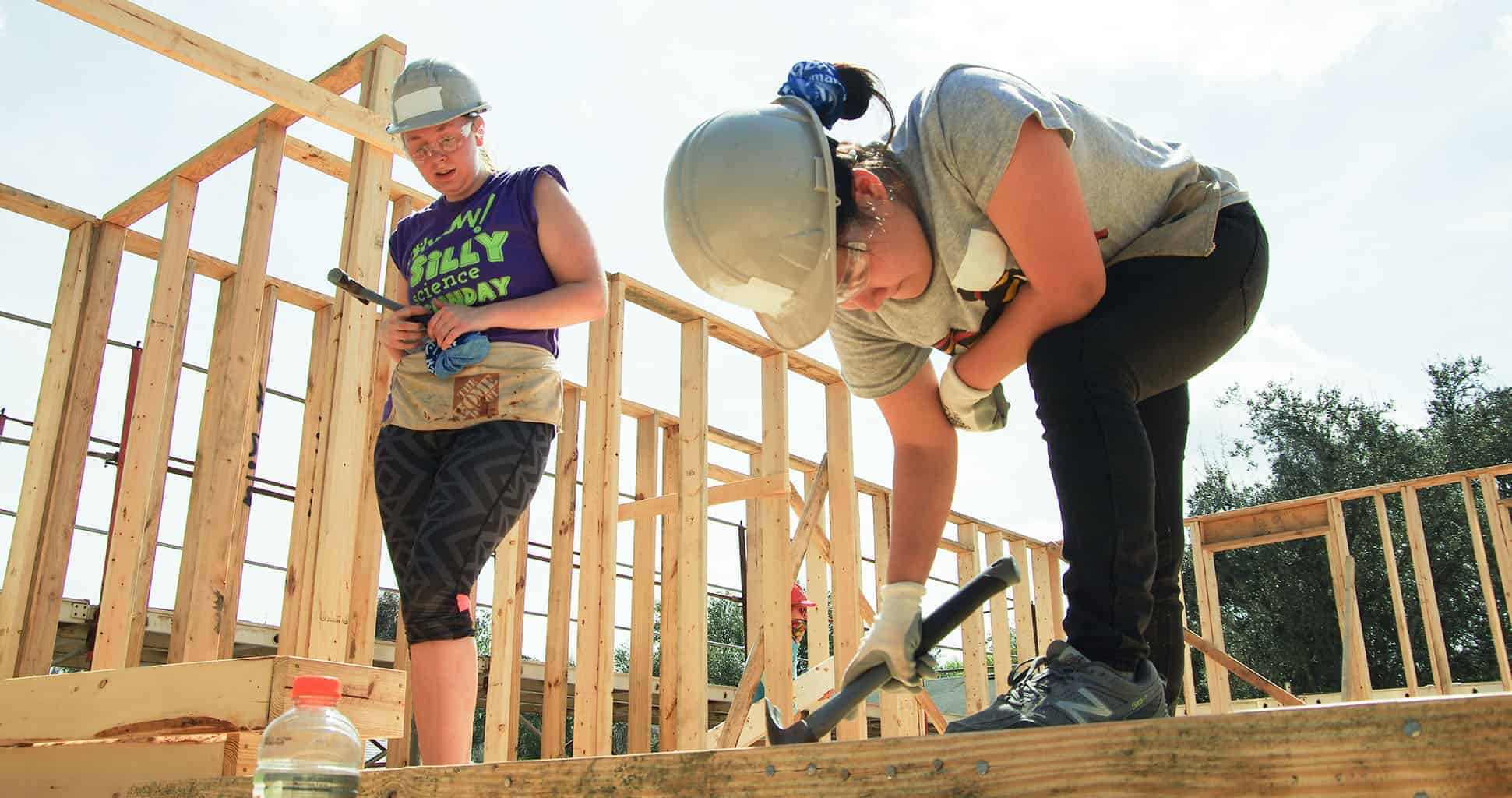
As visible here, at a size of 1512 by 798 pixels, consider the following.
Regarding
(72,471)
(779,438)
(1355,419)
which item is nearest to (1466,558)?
(1355,419)

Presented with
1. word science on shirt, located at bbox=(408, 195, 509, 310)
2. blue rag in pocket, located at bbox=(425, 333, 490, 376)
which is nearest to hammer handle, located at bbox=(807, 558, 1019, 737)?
blue rag in pocket, located at bbox=(425, 333, 490, 376)

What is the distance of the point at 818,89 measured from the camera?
180cm

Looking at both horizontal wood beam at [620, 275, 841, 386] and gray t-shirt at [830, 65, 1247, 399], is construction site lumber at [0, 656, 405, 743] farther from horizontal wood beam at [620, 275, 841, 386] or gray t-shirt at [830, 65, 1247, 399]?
horizontal wood beam at [620, 275, 841, 386]

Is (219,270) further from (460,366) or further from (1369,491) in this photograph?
(1369,491)

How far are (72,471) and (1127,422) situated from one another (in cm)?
464

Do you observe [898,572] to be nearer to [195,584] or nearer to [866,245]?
[866,245]

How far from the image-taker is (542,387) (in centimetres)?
253

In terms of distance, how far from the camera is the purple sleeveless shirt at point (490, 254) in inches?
102

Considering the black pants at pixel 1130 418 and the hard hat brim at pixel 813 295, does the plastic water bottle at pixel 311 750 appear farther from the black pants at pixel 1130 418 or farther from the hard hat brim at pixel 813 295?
the black pants at pixel 1130 418

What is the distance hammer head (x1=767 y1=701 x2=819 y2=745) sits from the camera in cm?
147

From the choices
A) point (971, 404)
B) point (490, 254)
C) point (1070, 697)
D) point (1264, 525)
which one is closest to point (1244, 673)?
point (1264, 525)

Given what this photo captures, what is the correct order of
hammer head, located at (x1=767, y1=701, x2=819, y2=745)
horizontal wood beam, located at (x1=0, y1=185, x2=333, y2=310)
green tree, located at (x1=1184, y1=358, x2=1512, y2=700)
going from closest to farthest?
hammer head, located at (x1=767, y1=701, x2=819, y2=745) → horizontal wood beam, located at (x1=0, y1=185, x2=333, y2=310) → green tree, located at (x1=1184, y1=358, x2=1512, y2=700)

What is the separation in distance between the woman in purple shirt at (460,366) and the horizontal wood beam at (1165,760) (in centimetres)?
113

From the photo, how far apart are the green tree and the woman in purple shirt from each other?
20177mm
